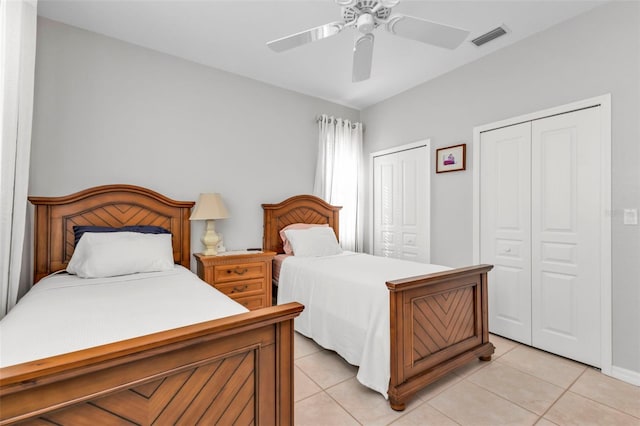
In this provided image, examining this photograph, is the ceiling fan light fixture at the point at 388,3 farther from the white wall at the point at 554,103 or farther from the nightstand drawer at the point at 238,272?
the nightstand drawer at the point at 238,272

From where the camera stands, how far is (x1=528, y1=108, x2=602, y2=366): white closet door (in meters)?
2.32

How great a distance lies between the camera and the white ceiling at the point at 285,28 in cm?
230

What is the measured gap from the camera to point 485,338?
2369 millimetres

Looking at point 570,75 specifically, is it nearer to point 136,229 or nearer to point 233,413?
point 233,413

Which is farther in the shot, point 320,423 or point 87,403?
point 320,423

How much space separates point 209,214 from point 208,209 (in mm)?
54

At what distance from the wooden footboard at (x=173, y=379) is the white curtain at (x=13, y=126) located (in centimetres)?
146

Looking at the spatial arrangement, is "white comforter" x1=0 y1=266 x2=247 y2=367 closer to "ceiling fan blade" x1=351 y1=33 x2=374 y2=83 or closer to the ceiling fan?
the ceiling fan

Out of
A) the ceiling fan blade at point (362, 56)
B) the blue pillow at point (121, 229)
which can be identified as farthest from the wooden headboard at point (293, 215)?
the ceiling fan blade at point (362, 56)

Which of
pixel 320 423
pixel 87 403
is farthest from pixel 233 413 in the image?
pixel 320 423

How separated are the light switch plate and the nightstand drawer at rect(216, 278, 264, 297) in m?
2.96

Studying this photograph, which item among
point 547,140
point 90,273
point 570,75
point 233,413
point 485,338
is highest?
point 570,75

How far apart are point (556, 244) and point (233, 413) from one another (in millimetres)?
2741

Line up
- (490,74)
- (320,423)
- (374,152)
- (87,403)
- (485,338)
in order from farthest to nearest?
(374,152)
(490,74)
(485,338)
(320,423)
(87,403)
